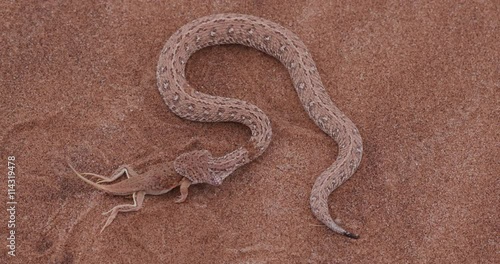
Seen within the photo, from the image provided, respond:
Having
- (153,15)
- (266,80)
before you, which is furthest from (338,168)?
(153,15)

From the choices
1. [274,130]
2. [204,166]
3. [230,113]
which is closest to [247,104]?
[230,113]

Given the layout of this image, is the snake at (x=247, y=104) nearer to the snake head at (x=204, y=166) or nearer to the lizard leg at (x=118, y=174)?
the snake head at (x=204, y=166)

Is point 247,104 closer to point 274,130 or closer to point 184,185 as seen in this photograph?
point 274,130

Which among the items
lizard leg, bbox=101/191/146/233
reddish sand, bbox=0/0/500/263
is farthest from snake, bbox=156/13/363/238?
lizard leg, bbox=101/191/146/233

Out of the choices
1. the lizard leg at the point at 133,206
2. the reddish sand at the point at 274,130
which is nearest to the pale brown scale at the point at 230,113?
the lizard leg at the point at 133,206

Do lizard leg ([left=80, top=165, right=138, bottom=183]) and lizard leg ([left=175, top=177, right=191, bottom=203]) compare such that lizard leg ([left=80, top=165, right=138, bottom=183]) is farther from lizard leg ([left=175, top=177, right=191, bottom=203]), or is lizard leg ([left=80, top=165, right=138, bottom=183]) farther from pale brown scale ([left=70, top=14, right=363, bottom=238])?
lizard leg ([left=175, top=177, right=191, bottom=203])

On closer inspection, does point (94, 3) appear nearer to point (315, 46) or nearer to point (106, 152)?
point (106, 152)
